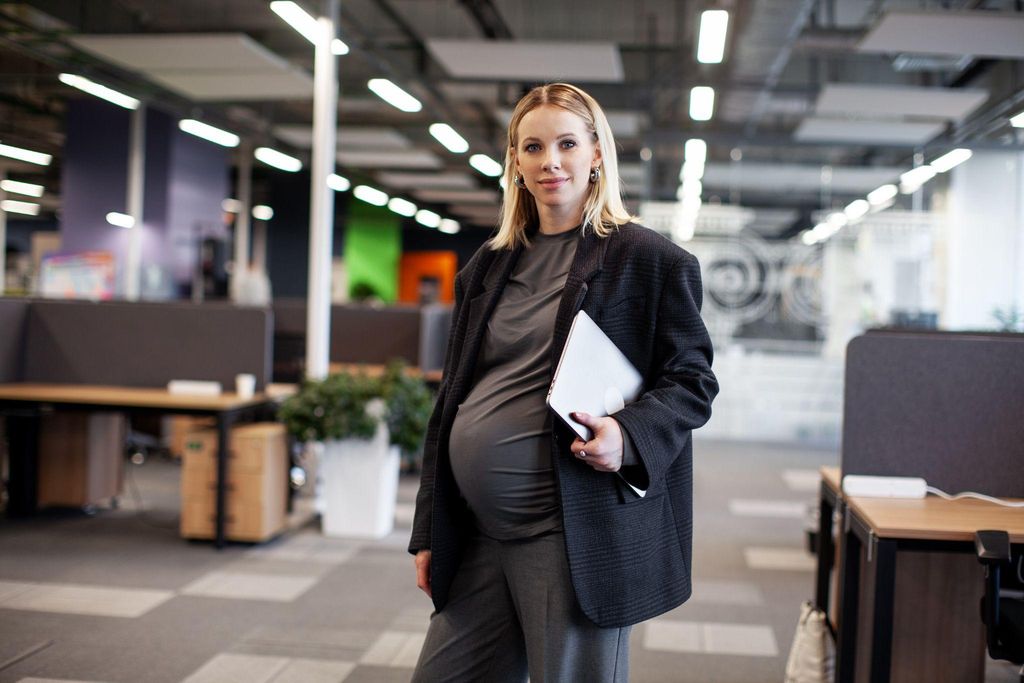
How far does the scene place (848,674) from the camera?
7.89 feet

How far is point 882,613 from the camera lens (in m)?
2.04

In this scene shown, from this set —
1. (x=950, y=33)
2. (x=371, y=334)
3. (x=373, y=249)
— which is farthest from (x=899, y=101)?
(x=373, y=249)

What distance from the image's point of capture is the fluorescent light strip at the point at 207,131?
9.86 metres

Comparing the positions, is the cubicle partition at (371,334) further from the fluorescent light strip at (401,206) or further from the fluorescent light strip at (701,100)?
the fluorescent light strip at (401,206)

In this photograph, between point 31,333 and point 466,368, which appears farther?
point 31,333

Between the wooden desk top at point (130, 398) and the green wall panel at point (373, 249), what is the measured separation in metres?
13.7

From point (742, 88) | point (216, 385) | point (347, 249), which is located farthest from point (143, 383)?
point (347, 249)

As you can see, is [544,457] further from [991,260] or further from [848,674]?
[991,260]

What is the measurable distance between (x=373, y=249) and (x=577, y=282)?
19.6 metres

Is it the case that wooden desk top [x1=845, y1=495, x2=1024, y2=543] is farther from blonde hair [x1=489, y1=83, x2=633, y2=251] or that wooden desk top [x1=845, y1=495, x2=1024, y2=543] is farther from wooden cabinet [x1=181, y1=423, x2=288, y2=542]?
wooden cabinet [x1=181, y1=423, x2=288, y2=542]

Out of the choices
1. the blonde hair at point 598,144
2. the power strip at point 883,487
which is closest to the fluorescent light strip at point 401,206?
the power strip at point 883,487

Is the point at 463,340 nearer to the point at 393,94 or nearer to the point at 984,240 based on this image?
the point at 393,94

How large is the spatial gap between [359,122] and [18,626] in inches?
410

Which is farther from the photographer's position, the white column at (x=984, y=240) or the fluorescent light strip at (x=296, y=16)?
the white column at (x=984, y=240)
